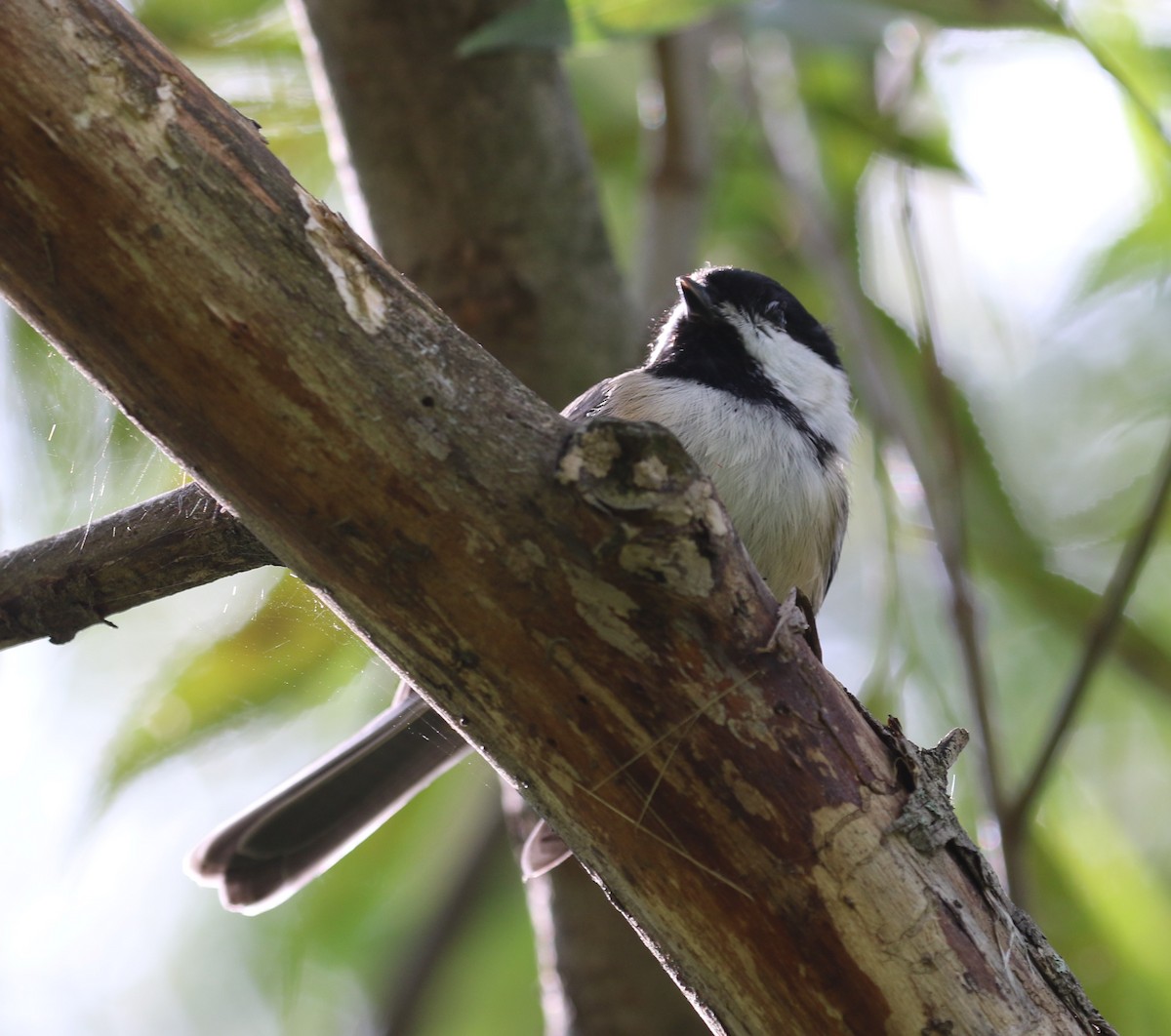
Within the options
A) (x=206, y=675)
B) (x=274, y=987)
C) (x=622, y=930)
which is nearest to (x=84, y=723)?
(x=206, y=675)

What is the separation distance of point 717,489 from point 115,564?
73 cm

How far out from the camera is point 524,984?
2.87 m

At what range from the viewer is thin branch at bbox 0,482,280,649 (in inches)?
49.1

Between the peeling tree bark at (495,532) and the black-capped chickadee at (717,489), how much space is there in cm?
64

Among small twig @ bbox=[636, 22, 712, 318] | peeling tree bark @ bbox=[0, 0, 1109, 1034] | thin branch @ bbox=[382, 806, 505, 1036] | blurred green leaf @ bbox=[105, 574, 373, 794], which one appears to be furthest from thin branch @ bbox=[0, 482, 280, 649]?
thin branch @ bbox=[382, 806, 505, 1036]

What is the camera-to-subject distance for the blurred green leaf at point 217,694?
195cm

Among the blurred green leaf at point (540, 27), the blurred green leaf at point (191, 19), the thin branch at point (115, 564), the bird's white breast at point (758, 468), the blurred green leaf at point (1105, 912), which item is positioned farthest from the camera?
the blurred green leaf at point (191, 19)

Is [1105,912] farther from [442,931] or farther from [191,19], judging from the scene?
[191,19]

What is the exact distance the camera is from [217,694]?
2078mm

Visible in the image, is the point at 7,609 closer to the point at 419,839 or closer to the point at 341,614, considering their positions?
the point at 341,614

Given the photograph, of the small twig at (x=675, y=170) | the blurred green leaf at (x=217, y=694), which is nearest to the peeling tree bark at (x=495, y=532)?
the blurred green leaf at (x=217, y=694)

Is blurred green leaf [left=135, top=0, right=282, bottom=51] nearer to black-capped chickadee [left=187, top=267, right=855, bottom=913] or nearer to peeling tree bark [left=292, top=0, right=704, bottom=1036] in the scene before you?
peeling tree bark [left=292, top=0, right=704, bottom=1036]

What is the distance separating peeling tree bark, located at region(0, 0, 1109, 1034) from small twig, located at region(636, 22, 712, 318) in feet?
5.20

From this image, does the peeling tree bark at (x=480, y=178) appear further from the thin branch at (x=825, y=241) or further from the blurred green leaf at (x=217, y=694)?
the blurred green leaf at (x=217, y=694)
